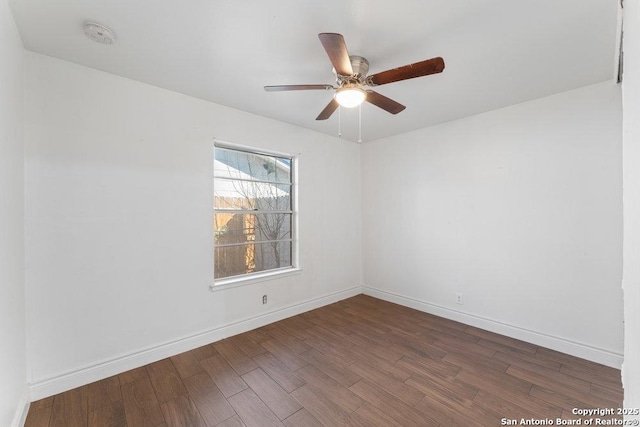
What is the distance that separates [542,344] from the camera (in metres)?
2.68

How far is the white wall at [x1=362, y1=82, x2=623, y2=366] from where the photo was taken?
2.37 metres

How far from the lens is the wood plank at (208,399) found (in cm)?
179

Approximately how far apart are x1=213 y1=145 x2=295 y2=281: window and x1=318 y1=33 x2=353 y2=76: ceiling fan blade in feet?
6.05

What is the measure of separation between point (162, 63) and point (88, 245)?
5.27ft

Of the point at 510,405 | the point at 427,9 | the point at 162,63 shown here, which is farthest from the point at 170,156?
the point at 510,405

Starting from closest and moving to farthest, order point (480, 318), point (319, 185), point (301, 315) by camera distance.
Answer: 1. point (480, 318)
2. point (301, 315)
3. point (319, 185)

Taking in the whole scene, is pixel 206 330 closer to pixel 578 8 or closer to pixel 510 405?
pixel 510 405

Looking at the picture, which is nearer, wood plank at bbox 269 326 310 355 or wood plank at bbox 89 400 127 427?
wood plank at bbox 89 400 127 427

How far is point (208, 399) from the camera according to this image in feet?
6.38

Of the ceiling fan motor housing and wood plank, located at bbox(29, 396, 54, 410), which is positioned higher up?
the ceiling fan motor housing

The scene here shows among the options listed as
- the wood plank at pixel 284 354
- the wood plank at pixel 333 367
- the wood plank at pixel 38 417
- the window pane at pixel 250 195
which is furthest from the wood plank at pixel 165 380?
the window pane at pixel 250 195

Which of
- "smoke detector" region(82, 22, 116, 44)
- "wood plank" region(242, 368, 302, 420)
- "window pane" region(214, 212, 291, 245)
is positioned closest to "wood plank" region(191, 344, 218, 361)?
"wood plank" region(242, 368, 302, 420)

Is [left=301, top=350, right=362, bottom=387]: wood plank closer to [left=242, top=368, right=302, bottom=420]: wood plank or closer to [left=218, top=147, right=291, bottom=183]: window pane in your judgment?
[left=242, top=368, right=302, bottom=420]: wood plank

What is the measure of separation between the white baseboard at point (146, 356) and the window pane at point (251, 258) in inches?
22.5
